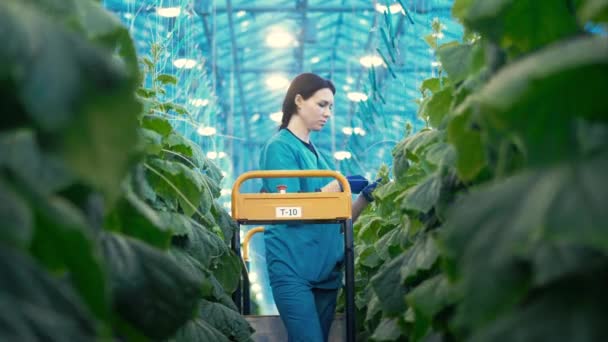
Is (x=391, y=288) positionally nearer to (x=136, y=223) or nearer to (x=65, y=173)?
(x=136, y=223)

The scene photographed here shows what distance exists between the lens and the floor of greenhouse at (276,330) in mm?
4157

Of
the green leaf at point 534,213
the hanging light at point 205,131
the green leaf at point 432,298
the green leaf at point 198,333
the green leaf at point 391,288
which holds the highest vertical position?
the hanging light at point 205,131

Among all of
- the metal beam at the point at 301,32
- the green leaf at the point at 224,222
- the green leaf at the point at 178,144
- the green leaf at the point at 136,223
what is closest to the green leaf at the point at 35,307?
the green leaf at the point at 136,223

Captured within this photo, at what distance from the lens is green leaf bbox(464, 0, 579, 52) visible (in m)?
1.31

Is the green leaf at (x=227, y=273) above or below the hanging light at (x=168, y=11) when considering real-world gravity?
below

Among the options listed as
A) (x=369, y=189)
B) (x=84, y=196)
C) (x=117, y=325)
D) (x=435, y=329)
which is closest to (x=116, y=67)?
(x=84, y=196)

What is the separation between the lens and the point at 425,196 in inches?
83.3

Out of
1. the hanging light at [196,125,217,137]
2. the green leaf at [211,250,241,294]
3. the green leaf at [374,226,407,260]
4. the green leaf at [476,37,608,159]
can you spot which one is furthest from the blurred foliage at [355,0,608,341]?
the hanging light at [196,125,217,137]

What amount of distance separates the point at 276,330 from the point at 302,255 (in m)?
0.37

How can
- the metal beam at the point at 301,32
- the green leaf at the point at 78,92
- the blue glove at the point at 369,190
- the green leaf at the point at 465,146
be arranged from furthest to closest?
the metal beam at the point at 301,32, the blue glove at the point at 369,190, the green leaf at the point at 465,146, the green leaf at the point at 78,92

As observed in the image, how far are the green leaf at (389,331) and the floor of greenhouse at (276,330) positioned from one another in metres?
1.80

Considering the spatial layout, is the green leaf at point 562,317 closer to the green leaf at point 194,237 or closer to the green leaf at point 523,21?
the green leaf at point 523,21

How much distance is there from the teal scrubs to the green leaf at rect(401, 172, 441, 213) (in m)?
2.00

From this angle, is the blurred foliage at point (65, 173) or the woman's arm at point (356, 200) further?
the woman's arm at point (356, 200)
